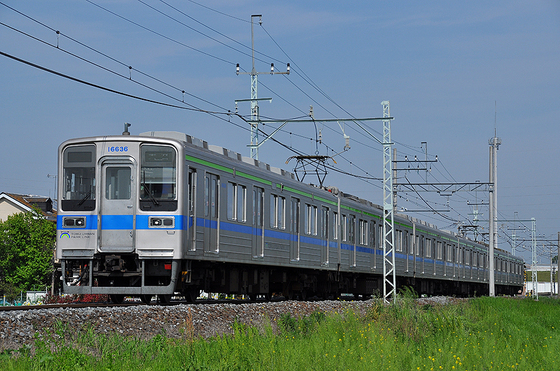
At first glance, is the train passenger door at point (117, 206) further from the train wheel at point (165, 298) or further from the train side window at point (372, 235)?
the train side window at point (372, 235)

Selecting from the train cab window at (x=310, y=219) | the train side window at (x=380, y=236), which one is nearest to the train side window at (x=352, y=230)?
the train side window at (x=380, y=236)

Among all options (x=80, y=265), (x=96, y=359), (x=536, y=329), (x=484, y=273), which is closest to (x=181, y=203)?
(x=80, y=265)

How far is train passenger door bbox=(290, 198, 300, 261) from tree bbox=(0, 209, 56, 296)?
48.8 metres

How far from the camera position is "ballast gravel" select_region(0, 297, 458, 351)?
30.4 feet

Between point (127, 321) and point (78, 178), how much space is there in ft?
14.0

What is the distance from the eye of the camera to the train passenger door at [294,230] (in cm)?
1945

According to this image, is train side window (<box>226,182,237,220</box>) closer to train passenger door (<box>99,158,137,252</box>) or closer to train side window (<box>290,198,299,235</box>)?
train passenger door (<box>99,158,137,252</box>)

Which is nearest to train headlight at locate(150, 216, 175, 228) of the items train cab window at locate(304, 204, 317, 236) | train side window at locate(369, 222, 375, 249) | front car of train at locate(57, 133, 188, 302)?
front car of train at locate(57, 133, 188, 302)

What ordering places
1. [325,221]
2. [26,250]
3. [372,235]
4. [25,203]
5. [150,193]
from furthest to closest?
Result: 1. [25,203]
2. [26,250]
3. [372,235]
4. [325,221]
5. [150,193]

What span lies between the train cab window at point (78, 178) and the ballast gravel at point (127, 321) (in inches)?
117

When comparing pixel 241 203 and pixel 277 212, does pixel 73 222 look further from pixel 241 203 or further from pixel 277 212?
pixel 277 212

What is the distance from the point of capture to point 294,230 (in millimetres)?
19609

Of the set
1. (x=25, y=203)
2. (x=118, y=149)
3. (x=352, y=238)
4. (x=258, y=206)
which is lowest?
(x=352, y=238)

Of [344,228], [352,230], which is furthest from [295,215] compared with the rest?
[352,230]
